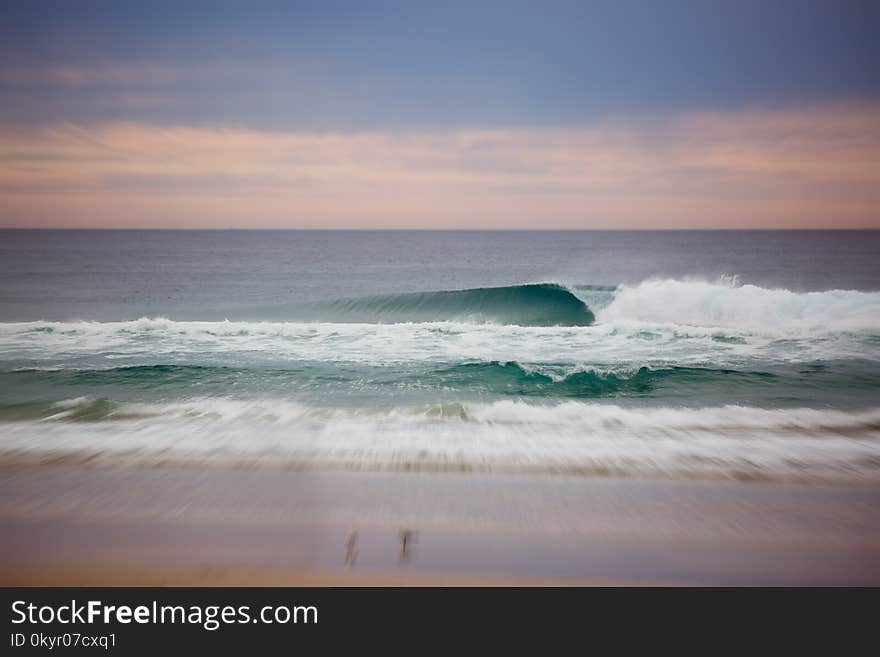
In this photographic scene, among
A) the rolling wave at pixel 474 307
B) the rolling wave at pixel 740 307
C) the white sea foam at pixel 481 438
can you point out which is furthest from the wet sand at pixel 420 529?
the rolling wave at pixel 474 307

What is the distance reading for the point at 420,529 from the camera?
138 inches

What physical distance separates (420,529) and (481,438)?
77.3 inches

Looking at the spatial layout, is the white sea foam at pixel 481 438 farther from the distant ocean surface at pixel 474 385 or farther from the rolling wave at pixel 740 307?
the rolling wave at pixel 740 307

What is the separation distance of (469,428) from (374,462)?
1.37 metres

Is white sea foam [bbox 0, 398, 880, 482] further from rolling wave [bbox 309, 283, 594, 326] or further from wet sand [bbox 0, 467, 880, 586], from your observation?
rolling wave [bbox 309, 283, 594, 326]

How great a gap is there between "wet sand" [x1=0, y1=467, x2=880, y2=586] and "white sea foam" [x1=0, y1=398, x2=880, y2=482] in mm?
322

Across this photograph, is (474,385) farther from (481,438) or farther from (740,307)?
(740,307)

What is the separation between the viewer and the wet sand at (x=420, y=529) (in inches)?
119

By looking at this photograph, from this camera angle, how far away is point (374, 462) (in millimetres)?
4699

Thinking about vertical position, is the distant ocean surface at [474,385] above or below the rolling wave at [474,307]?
below

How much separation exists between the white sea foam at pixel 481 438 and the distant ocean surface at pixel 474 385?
3 cm

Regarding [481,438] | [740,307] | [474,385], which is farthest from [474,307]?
[481,438]
